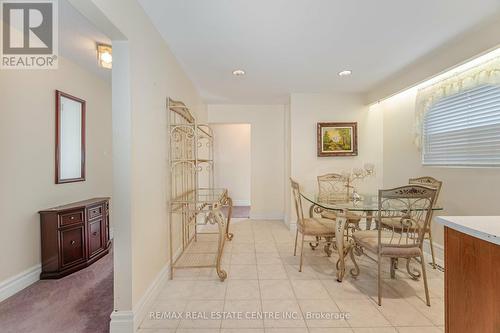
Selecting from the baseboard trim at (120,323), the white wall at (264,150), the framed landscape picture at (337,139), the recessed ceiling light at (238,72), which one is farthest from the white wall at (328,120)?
the baseboard trim at (120,323)

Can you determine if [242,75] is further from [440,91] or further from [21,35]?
[440,91]

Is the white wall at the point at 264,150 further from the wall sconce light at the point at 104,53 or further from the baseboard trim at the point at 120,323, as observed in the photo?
the baseboard trim at the point at 120,323

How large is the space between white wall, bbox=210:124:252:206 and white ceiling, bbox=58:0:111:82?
4.01 metres

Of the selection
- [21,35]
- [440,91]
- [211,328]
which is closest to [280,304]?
[211,328]

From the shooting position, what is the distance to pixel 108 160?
3.56m

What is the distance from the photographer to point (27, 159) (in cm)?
230

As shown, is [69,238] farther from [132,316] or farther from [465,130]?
[465,130]

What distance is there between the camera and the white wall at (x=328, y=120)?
4160mm

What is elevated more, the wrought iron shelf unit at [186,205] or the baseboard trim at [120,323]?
the wrought iron shelf unit at [186,205]

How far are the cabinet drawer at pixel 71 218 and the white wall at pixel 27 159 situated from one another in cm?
A: 22

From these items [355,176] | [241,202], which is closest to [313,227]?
[355,176]

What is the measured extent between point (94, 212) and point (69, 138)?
0.94 metres

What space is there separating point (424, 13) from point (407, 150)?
206 centimetres

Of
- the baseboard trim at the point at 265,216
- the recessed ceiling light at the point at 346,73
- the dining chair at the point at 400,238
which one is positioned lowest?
the baseboard trim at the point at 265,216
